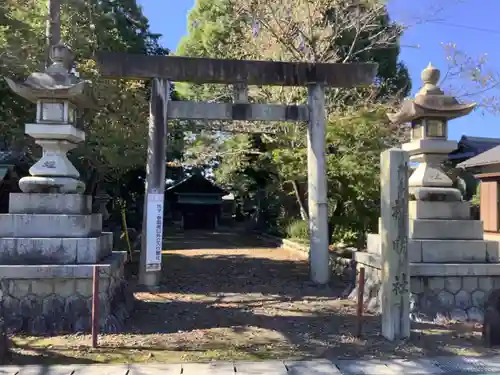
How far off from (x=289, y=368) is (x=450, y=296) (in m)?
3.66

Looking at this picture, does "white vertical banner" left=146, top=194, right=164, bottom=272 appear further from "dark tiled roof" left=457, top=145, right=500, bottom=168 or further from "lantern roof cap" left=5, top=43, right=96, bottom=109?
"dark tiled roof" left=457, top=145, right=500, bottom=168

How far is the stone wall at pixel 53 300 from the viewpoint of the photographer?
21.6 ft

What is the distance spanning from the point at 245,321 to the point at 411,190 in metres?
3.52

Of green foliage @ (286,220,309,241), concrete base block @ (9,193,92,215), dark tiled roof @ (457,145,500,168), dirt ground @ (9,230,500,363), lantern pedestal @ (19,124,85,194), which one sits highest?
dark tiled roof @ (457,145,500,168)

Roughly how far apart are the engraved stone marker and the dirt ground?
0.94 ft

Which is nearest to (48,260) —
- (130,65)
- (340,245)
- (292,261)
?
(130,65)

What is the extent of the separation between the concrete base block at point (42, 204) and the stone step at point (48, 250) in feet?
1.47

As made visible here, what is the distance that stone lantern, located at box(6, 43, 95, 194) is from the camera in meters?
7.17

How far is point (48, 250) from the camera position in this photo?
685cm

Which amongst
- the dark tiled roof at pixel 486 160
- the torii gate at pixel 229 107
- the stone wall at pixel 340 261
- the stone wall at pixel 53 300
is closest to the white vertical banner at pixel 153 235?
the torii gate at pixel 229 107

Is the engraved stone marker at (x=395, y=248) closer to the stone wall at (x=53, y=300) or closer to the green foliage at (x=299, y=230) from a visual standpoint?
the stone wall at (x=53, y=300)

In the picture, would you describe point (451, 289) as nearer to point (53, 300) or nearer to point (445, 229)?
point (445, 229)

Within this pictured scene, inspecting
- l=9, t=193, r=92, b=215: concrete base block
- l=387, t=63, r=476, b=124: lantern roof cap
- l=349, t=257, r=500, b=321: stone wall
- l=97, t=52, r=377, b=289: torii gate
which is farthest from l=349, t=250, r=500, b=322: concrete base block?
l=9, t=193, r=92, b=215: concrete base block

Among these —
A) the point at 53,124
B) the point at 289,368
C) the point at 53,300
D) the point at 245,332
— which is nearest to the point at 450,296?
the point at 245,332
